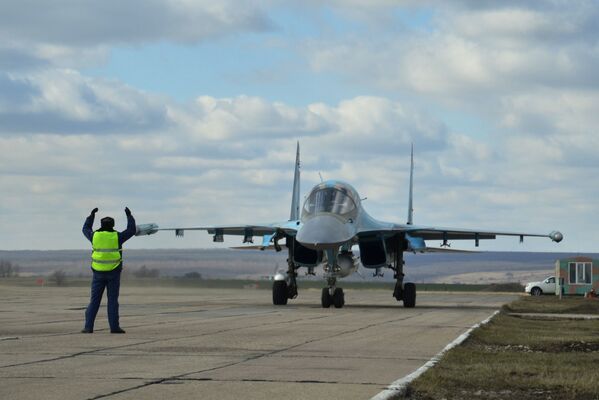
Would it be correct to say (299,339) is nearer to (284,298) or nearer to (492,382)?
(492,382)

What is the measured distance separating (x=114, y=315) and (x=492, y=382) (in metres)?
9.05

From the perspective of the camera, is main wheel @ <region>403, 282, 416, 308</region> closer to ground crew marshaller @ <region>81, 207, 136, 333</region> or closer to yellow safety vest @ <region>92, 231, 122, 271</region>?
ground crew marshaller @ <region>81, 207, 136, 333</region>

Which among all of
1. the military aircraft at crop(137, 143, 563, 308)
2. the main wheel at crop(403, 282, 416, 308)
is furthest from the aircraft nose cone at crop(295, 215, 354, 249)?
the main wheel at crop(403, 282, 416, 308)

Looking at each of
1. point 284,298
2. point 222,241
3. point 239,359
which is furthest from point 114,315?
point 222,241

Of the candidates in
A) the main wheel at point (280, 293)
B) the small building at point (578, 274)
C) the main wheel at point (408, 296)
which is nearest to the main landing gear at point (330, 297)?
the main wheel at point (280, 293)

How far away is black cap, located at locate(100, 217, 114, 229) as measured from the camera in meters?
19.5

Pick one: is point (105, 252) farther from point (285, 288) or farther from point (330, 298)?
point (285, 288)

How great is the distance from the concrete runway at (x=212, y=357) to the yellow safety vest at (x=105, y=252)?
1181 mm

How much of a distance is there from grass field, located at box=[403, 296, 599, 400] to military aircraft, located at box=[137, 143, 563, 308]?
11.6 meters

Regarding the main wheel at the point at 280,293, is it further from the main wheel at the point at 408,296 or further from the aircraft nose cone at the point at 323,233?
the aircraft nose cone at the point at 323,233

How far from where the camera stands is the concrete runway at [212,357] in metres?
10.3

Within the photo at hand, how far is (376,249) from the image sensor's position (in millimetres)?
36188

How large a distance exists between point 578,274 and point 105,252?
2075 inches

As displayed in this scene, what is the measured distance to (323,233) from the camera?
31.2 meters
